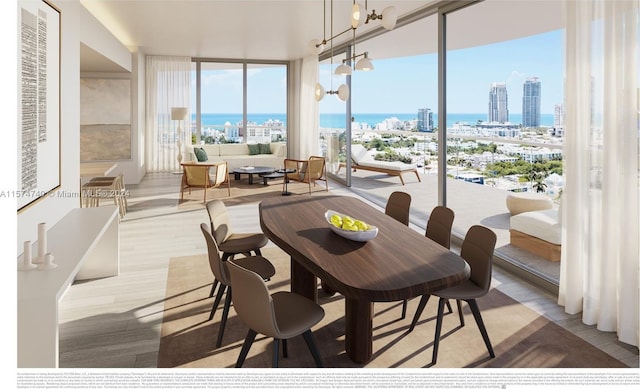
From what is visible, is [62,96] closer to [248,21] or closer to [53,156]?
[53,156]

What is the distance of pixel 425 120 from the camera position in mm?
8812

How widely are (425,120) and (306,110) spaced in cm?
312

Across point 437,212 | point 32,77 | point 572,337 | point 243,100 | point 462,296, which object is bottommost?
point 572,337

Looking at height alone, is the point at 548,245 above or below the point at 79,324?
above

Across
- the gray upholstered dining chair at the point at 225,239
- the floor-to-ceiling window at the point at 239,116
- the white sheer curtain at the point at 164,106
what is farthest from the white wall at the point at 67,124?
the floor-to-ceiling window at the point at 239,116

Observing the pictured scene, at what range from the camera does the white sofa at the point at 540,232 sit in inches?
157

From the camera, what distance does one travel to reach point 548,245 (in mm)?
4043

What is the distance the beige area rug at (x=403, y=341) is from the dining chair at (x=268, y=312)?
345 mm

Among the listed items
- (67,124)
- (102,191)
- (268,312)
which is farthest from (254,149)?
(268,312)

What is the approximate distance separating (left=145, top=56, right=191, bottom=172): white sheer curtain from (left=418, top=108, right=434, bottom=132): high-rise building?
5.46 meters

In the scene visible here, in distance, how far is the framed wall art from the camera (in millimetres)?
2533

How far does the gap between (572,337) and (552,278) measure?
96 centimetres

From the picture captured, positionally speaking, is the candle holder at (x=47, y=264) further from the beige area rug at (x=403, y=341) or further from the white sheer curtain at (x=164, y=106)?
the white sheer curtain at (x=164, y=106)
